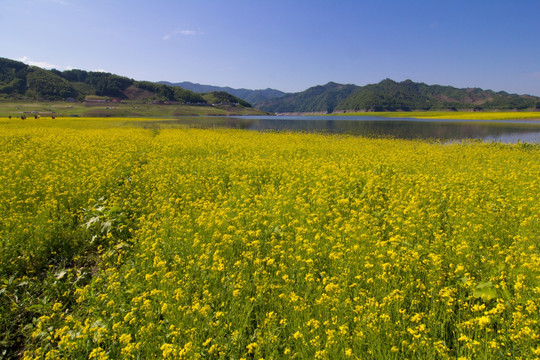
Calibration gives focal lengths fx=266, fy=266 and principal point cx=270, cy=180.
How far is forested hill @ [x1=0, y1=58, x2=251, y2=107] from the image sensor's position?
425 ft

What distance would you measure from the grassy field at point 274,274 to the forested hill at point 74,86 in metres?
153

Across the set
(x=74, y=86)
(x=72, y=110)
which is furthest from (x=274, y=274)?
(x=74, y=86)

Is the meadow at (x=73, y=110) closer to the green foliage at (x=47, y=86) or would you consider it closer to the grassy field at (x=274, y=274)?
the green foliage at (x=47, y=86)

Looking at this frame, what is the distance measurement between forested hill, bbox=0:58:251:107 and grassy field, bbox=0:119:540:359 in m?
153

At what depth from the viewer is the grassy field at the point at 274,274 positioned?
3098 mm

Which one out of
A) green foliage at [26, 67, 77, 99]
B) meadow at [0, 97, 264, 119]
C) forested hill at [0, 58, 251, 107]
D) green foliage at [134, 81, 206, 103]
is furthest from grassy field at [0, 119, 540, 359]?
green foliage at [134, 81, 206, 103]

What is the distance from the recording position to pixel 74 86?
157375mm

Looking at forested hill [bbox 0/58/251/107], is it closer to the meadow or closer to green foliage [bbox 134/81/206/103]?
green foliage [bbox 134/81/206/103]

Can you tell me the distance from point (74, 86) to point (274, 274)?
200 m

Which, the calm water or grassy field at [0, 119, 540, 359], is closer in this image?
grassy field at [0, 119, 540, 359]

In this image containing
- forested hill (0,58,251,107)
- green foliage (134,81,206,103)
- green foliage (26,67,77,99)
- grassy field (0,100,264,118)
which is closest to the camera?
grassy field (0,100,264,118)

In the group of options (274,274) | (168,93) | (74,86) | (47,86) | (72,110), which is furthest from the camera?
(168,93)

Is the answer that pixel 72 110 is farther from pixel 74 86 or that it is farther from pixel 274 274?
pixel 274 274

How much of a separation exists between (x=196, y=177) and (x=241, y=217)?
14.9 feet
